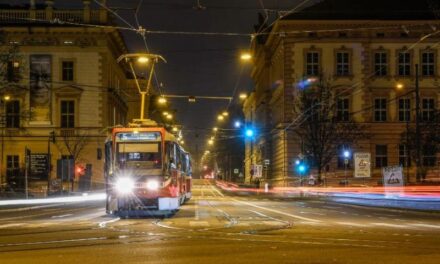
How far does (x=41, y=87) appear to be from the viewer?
2815 inches

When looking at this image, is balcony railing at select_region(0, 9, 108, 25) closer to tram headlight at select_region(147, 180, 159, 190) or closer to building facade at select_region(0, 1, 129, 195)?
building facade at select_region(0, 1, 129, 195)

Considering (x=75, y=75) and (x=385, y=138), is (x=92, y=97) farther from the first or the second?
(x=385, y=138)

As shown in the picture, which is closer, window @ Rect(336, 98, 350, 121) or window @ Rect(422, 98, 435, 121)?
window @ Rect(422, 98, 435, 121)

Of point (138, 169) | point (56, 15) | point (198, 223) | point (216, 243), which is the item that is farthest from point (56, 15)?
point (216, 243)

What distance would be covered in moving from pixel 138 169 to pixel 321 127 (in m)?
41.5

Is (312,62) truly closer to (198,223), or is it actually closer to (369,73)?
(369,73)

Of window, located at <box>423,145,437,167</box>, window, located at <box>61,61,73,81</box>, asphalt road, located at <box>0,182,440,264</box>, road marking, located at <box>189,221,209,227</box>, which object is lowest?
road marking, located at <box>189,221,209,227</box>

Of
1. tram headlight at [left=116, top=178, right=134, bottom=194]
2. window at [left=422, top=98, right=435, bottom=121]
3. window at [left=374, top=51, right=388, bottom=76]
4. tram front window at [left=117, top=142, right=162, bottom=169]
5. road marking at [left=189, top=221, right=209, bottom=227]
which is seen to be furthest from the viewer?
window at [left=374, top=51, right=388, bottom=76]

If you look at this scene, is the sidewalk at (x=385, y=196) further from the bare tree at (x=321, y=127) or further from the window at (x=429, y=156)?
the window at (x=429, y=156)

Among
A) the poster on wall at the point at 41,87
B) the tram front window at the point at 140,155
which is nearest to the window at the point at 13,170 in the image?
the poster on wall at the point at 41,87

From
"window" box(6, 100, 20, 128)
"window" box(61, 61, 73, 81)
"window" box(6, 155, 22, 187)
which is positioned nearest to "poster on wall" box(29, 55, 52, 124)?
"window" box(61, 61, 73, 81)

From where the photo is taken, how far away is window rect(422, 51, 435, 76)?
242 feet

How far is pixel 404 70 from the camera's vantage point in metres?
73.8

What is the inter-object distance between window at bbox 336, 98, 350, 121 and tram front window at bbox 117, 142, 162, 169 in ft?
150
